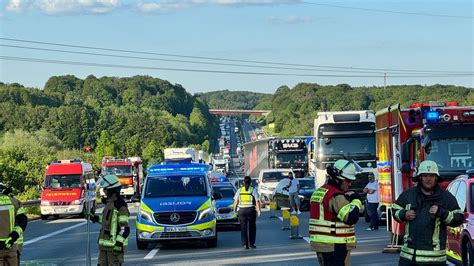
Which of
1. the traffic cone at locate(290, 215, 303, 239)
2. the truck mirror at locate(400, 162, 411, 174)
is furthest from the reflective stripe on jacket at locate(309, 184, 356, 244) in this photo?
the traffic cone at locate(290, 215, 303, 239)

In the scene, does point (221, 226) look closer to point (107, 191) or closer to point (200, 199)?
point (200, 199)

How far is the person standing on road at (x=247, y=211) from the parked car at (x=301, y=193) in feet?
54.1

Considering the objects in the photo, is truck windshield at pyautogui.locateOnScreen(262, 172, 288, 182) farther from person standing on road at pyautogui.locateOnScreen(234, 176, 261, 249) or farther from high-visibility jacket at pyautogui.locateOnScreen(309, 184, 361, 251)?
high-visibility jacket at pyautogui.locateOnScreen(309, 184, 361, 251)

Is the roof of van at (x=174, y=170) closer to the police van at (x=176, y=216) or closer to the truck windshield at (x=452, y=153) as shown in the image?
the police van at (x=176, y=216)

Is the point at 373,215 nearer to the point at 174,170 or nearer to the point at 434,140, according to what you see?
→ the point at 174,170

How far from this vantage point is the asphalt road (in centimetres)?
1864

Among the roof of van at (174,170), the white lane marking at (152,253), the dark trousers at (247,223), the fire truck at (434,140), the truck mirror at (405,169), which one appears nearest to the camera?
the truck mirror at (405,169)

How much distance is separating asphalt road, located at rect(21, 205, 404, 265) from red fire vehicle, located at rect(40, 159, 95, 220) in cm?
1108

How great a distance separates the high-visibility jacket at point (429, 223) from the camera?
8.98 metres

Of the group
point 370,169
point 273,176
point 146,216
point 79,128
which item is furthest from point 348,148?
point 79,128

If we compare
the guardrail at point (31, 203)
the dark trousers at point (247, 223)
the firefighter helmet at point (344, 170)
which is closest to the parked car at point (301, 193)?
the guardrail at point (31, 203)

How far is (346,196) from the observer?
32.2 ft

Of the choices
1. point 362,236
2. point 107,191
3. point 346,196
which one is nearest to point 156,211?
point 362,236

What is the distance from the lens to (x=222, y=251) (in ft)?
69.3
